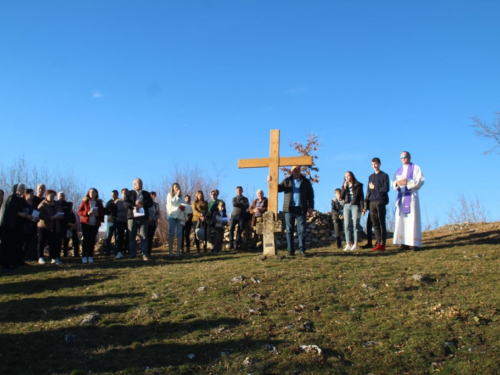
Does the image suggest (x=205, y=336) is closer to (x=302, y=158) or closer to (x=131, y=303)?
(x=131, y=303)

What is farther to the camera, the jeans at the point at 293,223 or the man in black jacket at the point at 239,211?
the man in black jacket at the point at 239,211

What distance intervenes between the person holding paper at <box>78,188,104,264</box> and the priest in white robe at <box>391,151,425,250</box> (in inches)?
302

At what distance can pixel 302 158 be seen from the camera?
1123 cm

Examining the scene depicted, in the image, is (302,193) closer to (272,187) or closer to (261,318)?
(272,187)

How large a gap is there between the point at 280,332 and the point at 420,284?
310 centimetres

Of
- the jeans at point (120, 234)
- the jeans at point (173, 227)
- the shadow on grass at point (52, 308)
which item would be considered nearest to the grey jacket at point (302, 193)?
the jeans at point (173, 227)

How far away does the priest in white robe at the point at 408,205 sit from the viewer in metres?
11.9

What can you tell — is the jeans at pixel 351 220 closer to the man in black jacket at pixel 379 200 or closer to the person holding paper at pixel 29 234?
the man in black jacket at pixel 379 200

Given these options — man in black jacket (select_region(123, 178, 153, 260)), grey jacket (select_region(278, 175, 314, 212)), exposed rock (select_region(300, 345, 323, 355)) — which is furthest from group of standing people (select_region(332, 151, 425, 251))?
exposed rock (select_region(300, 345, 323, 355))

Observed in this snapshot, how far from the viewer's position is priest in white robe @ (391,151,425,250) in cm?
1189

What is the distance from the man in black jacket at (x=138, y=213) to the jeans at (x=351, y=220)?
5.05 metres

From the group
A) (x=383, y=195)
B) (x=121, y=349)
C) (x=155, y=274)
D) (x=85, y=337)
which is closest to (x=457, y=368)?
(x=121, y=349)

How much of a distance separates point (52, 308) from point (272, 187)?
5.63 m

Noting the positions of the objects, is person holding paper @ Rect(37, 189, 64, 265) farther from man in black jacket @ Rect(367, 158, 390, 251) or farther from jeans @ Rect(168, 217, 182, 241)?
man in black jacket @ Rect(367, 158, 390, 251)
